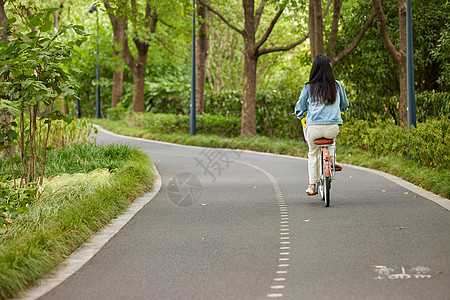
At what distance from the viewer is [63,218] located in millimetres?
7609

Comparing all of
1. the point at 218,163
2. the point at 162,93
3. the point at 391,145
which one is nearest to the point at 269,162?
the point at 218,163

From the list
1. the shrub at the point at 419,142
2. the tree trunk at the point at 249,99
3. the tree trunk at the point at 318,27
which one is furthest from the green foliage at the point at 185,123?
the shrub at the point at 419,142

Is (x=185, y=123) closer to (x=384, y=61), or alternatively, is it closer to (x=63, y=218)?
(x=384, y=61)

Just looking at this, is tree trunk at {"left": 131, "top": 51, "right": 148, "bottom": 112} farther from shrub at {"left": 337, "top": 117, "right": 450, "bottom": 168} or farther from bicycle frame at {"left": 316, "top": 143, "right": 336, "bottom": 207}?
bicycle frame at {"left": 316, "top": 143, "right": 336, "bottom": 207}

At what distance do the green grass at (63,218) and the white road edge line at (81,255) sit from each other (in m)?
0.06

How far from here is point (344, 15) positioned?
83.6 ft

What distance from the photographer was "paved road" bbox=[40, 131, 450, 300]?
5312mm

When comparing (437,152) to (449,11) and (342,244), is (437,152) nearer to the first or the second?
(342,244)

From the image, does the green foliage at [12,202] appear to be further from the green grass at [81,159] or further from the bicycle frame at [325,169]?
the bicycle frame at [325,169]

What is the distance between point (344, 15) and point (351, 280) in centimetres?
2102

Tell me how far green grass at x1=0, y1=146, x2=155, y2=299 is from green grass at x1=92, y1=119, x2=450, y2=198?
4.58 m

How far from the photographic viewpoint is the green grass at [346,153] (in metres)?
11.9

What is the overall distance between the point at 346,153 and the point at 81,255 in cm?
1324

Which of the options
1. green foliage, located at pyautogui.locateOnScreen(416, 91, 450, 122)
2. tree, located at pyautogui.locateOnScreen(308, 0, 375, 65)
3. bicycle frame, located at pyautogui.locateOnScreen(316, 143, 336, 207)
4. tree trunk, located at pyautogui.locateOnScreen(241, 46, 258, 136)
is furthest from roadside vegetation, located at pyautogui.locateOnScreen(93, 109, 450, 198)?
tree, located at pyautogui.locateOnScreen(308, 0, 375, 65)
